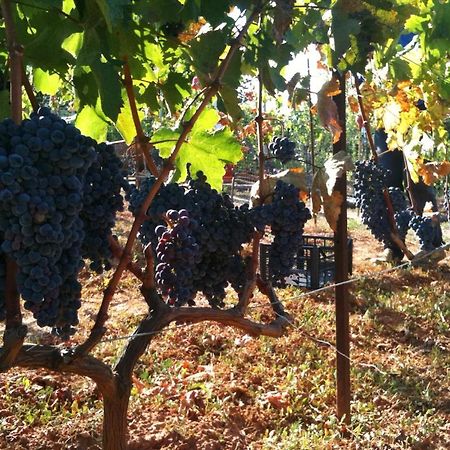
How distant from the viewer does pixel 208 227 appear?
6.55 ft

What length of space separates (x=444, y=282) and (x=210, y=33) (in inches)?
167

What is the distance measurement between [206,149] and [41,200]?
1.06 metres

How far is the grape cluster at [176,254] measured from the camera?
5.83ft

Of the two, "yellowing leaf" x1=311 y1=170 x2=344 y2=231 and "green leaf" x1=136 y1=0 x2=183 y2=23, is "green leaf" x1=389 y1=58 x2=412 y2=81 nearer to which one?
"yellowing leaf" x1=311 y1=170 x2=344 y2=231

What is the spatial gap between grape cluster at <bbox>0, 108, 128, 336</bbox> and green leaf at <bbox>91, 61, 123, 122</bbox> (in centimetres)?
23

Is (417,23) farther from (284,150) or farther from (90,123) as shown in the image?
(90,123)

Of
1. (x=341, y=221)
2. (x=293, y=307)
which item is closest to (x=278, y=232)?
(x=341, y=221)

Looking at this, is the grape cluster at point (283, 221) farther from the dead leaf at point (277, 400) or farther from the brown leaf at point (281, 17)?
the dead leaf at point (277, 400)

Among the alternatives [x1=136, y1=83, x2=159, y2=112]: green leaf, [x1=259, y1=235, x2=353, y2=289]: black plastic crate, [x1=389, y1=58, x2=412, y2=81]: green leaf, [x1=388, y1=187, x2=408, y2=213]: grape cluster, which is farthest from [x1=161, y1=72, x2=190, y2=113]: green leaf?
[x1=388, y1=187, x2=408, y2=213]: grape cluster

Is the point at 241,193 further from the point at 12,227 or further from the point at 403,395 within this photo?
the point at 12,227

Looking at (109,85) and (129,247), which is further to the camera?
(129,247)

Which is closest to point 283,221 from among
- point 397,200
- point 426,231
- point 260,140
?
point 260,140

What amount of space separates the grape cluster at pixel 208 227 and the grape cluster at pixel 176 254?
0.10ft

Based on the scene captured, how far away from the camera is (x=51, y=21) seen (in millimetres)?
1585
